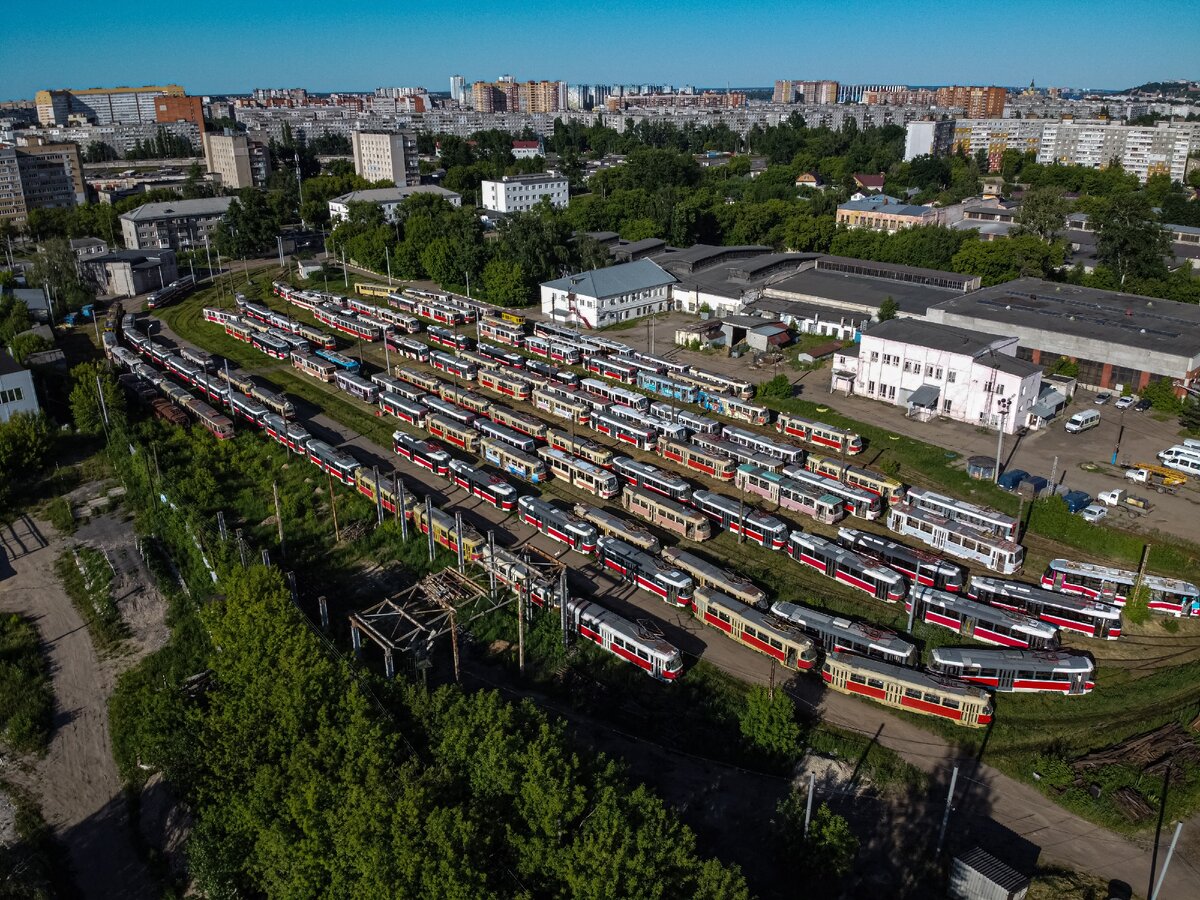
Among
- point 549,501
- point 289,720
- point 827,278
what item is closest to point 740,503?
point 549,501

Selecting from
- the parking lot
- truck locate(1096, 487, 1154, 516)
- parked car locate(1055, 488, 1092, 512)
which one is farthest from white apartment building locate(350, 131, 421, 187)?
truck locate(1096, 487, 1154, 516)

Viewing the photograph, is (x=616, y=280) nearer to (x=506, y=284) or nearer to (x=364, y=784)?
(x=506, y=284)

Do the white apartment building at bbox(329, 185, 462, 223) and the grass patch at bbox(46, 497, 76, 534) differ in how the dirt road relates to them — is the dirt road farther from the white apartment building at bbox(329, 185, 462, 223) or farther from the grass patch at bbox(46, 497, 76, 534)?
the white apartment building at bbox(329, 185, 462, 223)

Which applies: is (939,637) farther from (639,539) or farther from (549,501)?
(549,501)

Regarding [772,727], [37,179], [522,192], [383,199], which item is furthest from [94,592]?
[37,179]

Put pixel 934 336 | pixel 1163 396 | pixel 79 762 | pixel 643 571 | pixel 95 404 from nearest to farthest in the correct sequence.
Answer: pixel 79 762, pixel 643 571, pixel 1163 396, pixel 95 404, pixel 934 336

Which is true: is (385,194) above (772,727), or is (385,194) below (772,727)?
above
